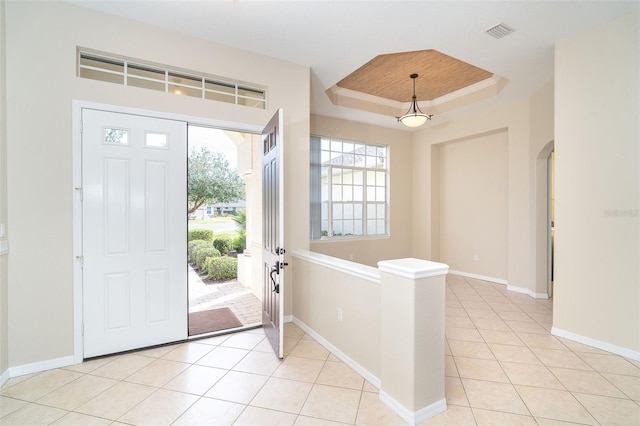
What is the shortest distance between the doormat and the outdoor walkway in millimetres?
102

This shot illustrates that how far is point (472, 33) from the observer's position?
3.04 meters

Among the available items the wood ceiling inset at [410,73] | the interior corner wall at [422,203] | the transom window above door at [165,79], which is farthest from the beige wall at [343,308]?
the interior corner wall at [422,203]

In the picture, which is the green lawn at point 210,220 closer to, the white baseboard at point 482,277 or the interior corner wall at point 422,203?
the interior corner wall at point 422,203

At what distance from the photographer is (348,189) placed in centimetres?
596

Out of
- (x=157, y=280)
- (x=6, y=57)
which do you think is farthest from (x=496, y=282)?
(x=6, y=57)

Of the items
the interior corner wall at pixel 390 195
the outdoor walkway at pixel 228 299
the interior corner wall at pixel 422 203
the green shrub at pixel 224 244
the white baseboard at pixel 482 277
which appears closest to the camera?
the outdoor walkway at pixel 228 299

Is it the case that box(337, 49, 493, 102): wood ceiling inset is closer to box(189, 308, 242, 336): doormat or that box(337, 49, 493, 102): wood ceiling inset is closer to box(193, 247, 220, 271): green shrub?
box(189, 308, 242, 336): doormat

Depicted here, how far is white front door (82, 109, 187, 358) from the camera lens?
106 inches

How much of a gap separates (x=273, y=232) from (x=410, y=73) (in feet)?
10.6

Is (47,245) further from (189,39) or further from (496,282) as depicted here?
(496,282)

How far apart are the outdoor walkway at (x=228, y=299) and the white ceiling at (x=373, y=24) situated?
336 cm

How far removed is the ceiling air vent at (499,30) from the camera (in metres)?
2.92

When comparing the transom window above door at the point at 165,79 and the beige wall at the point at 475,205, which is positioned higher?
the transom window above door at the point at 165,79

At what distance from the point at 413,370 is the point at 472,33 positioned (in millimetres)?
3264
